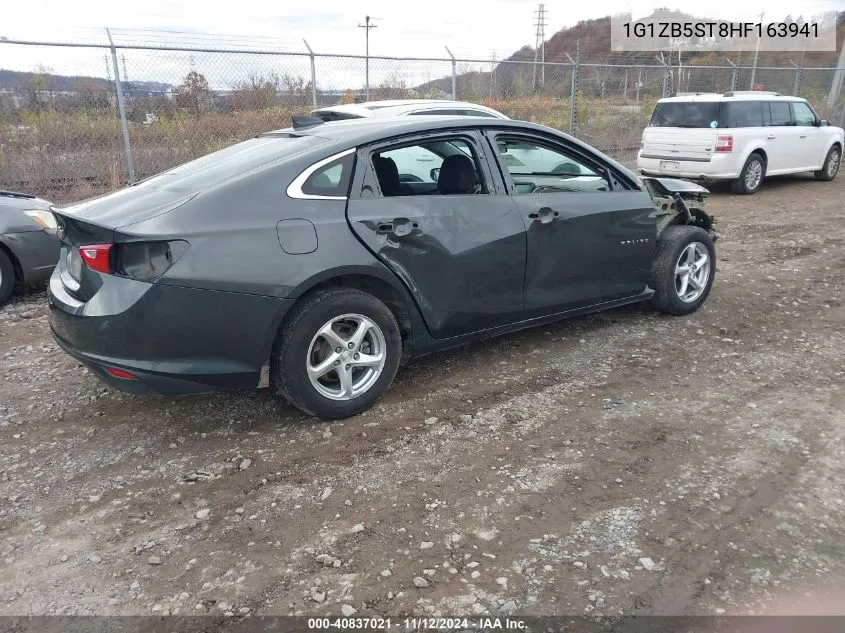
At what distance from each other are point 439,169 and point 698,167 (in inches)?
348

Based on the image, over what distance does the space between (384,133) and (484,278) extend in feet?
3.33

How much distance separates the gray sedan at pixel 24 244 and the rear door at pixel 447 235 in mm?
3512

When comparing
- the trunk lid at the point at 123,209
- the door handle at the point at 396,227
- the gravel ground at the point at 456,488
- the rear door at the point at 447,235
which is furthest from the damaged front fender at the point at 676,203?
the trunk lid at the point at 123,209

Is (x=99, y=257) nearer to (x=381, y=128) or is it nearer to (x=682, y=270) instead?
(x=381, y=128)

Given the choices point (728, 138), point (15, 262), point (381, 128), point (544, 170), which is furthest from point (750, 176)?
point (15, 262)

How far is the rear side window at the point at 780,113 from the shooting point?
39.4 feet

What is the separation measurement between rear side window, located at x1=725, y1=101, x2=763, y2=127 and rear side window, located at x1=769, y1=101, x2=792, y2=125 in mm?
344

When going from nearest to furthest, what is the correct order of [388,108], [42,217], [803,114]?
[42,217]
[388,108]
[803,114]

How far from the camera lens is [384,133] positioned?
3783 millimetres

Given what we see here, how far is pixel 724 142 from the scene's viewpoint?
11273mm

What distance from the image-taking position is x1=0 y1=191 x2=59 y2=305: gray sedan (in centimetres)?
565

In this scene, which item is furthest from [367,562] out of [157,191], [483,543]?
[157,191]

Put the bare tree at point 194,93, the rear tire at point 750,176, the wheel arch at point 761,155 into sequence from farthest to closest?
the rear tire at point 750,176
the wheel arch at point 761,155
the bare tree at point 194,93

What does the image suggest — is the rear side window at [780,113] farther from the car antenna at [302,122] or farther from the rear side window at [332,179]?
the rear side window at [332,179]
